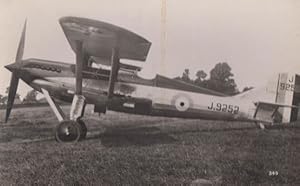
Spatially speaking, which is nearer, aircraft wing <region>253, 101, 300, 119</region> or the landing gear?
the landing gear

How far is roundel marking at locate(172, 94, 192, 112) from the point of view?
5.51 feet

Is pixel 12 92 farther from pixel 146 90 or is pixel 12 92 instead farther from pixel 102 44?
pixel 146 90

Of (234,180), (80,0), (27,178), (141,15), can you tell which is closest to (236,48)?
(141,15)

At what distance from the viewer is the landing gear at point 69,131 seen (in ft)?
5.29

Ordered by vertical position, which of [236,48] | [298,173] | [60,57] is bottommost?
[298,173]

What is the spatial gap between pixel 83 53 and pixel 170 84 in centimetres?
40

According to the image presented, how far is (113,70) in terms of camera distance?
162 centimetres

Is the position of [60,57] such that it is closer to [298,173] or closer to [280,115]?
[280,115]

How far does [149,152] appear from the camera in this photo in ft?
5.38

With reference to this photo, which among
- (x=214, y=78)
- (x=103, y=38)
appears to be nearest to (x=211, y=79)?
(x=214, y=78)

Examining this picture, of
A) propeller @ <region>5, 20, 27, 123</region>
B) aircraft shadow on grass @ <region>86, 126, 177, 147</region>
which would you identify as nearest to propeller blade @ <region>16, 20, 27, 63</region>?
propeller @ <region>5, 20, 27, 123</region>

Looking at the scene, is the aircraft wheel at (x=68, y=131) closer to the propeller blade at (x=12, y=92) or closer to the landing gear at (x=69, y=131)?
the landing gear at (x=69, y=131)

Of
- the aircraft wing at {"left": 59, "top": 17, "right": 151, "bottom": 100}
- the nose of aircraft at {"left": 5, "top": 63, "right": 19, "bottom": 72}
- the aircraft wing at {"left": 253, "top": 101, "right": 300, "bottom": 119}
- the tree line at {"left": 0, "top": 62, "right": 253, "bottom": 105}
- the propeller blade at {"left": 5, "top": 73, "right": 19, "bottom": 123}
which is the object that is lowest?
the propeller blade at {"left": 5, "top": 73, "right": 19, "bottom": 123}

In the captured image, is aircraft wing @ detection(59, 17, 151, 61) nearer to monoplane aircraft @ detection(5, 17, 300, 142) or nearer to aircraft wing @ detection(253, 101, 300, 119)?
monoplane aircraft @ detection(5, 17, 300, 142)
